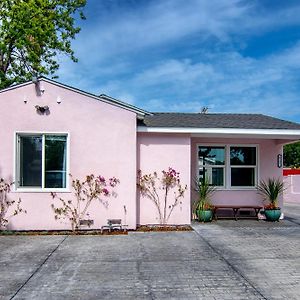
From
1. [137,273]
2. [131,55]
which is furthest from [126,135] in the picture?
[131,55]

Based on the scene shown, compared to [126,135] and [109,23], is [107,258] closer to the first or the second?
[126,135]

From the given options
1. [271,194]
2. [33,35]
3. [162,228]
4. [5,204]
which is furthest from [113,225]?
[33,35]

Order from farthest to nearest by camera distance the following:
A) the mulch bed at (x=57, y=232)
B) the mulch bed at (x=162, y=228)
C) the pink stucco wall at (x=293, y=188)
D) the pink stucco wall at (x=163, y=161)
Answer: the pink stucco wall at (x=293, y=188) → the pink stucco wall at (x=163, y=161) → the mulch bed at (x=162, y=228) → the mulch bed at (x=57, y=232)

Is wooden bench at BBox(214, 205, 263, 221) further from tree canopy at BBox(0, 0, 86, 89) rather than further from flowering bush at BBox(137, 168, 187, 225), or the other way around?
tree canopy at BBox(0, 0, 86, 89)

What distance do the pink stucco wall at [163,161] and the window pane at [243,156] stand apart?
8.26 ft

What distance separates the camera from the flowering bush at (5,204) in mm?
9414

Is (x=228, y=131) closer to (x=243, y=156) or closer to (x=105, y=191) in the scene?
(x=243, y=156)

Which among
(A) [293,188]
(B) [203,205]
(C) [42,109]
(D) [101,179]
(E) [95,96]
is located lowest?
(A) [293,188]

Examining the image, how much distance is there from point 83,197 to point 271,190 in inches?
242

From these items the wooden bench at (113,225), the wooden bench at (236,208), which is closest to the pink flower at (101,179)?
the wooden bench at (113,225)

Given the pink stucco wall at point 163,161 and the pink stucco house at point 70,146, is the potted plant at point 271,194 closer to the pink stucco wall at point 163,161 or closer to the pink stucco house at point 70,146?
the pink stucco wall at point 163,161

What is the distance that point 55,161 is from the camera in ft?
31.6

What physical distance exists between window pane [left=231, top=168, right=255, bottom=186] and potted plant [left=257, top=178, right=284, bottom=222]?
0.34 metres

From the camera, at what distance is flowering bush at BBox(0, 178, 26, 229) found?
371 inches
